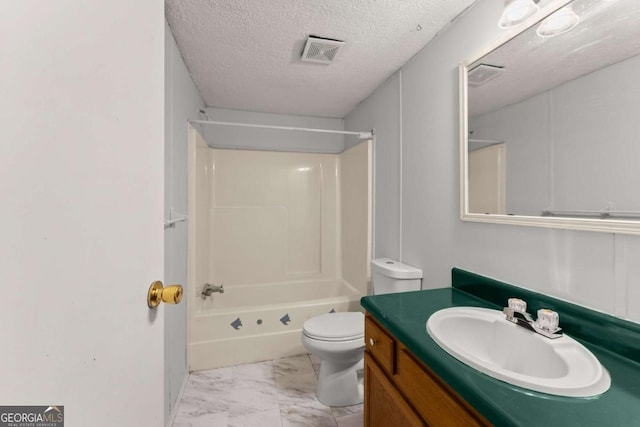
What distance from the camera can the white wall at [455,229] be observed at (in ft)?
2.65

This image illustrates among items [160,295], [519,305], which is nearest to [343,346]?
[519,305]

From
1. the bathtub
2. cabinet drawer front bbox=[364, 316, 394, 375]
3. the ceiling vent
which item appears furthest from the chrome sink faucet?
the ceiling vent

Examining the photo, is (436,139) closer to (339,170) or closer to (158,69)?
(158,69)

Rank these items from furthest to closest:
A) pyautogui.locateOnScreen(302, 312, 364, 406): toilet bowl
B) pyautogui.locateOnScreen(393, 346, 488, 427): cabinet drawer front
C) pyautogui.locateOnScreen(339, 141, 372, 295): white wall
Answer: pyautogui.locateOnScreen(339, 141, 372, 295): white wall
pyautogui.locateOnScreen(302, 312, 364, 406): toilet bowl
pyautogui.locateOnScreen(393, 346, 488, 427): cabinet drawer front

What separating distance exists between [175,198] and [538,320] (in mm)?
1864

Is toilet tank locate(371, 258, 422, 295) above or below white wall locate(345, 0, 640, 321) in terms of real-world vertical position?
below

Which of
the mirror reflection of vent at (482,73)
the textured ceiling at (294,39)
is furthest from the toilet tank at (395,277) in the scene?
the textured ceiling at (294,39)

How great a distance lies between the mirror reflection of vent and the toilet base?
1.74m

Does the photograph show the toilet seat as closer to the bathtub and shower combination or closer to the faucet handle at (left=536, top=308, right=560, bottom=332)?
the bathtub and shower combination

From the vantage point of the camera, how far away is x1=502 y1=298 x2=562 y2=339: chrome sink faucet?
805mm

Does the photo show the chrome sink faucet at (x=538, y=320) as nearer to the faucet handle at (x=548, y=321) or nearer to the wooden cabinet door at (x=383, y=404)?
the faucet handle at (x=548, y=321)

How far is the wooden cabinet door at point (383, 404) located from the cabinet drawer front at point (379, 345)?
0.11 ft

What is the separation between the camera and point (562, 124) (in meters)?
0.91

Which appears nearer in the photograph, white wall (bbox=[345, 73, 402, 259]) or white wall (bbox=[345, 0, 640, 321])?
white wall (bbox=[345, 0, 640, 321])
